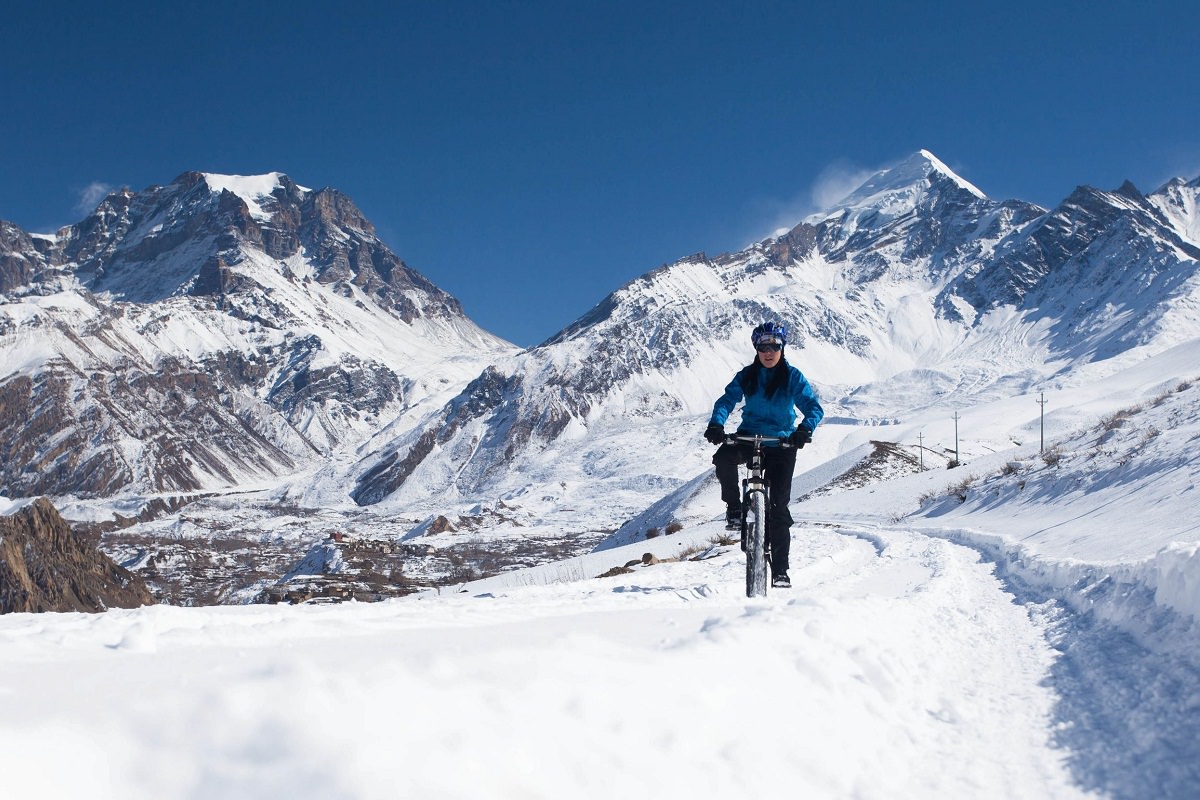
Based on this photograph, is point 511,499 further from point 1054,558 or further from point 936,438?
point 1054,558

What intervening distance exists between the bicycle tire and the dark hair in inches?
38.5

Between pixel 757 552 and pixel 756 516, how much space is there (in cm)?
33

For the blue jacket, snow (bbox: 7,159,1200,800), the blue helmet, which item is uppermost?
the blue helmet

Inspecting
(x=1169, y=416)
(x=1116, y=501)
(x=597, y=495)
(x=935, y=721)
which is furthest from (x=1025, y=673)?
(x=597, y=495)

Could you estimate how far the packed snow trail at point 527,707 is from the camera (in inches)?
94.3

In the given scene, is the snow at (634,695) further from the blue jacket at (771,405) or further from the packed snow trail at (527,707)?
the blue jacket at (771,405)

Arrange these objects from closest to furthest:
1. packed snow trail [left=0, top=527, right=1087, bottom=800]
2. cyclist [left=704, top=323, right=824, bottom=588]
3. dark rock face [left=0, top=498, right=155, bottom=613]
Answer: packed snow trail [left=0, top=527, right=1087, bottom=800], cyclist [left=704, top=323, right=824, bottom=588], dark rock face [left=0, top=498, right=155, bottom=613]

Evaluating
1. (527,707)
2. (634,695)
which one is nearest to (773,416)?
(634,695)

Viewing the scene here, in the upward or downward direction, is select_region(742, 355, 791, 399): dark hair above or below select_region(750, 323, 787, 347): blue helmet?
A: below

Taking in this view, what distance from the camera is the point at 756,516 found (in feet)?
25.5

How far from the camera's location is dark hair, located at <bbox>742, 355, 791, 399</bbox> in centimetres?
799

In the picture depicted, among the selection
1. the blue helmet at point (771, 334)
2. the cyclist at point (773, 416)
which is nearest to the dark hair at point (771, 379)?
the cyclist at point (773, 416)

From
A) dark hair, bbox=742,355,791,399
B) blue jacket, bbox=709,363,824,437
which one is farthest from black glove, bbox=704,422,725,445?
dark hair, bbox=742,355,791,399

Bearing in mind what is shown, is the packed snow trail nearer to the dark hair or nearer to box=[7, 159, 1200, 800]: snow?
box=[7, 159, 1200, 800]: snow
